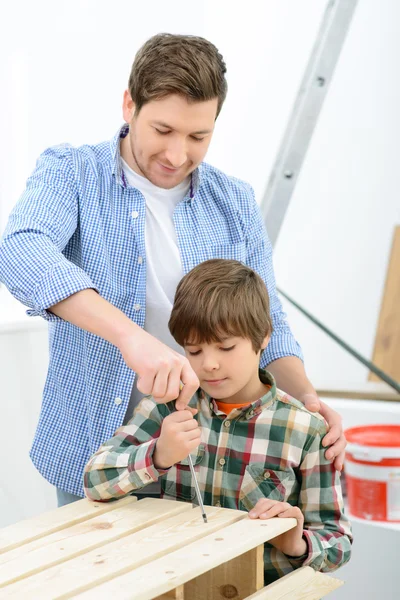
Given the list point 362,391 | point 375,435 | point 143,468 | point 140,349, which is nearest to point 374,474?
point 375,435

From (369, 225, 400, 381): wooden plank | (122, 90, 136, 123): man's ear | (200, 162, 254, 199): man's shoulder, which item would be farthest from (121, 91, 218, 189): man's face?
(369, 225, 400, 381): wooden plank

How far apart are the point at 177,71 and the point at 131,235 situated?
355 mm

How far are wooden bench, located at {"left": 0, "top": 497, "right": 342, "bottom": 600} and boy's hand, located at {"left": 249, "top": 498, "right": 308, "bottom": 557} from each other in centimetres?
2

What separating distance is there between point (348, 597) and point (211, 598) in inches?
63.8

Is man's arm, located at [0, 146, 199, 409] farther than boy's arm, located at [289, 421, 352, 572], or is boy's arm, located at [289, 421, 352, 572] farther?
boy's arm, located at [289, 421, 352, 572]

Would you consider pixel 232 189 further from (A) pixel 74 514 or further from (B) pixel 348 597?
(B) pixel 348 597

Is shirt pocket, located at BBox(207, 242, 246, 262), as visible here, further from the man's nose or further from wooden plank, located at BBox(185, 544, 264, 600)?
wooden plank, located at BBox(185, 544, 264, 600)

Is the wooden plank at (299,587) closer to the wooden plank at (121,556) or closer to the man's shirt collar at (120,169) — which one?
the wooden plank at (121,556)

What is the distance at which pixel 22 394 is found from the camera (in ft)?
8.68

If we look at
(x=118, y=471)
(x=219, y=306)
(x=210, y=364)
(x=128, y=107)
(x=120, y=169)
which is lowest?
(x=118, y=471)

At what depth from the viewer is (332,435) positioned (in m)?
1.67

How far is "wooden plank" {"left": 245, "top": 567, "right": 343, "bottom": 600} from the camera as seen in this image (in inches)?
56.5

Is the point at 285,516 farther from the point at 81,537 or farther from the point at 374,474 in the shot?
the point at 374,474

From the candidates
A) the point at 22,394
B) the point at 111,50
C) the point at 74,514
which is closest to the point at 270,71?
the point at 111,50
